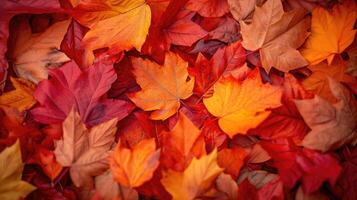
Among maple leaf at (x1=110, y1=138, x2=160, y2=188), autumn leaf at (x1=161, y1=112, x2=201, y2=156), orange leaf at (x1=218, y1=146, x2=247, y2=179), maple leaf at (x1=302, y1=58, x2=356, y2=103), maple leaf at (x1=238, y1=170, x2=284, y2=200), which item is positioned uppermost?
maple leaf at (x1=302, y1=58, x2=356, y2=103)

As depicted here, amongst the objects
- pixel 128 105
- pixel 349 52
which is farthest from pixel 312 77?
pixel 128 105

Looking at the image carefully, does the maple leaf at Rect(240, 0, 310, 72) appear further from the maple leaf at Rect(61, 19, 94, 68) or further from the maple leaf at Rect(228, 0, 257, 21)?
the maple leaf at Rect(61, 19, 94, 68)

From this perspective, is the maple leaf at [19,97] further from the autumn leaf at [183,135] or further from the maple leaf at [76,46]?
the autumn leaf at [183,135]

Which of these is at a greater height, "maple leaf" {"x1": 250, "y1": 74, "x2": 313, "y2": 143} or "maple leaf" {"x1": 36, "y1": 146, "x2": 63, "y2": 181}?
"maple leaf" {"x1": 250, "y1": 74, "x2": 313, "y2": 143}

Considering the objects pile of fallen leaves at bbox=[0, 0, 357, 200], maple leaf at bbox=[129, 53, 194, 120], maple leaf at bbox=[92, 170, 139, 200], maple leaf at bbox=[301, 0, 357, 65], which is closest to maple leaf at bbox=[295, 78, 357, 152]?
pile of fallen leaves at bbox=[0, 0, 357, 200]

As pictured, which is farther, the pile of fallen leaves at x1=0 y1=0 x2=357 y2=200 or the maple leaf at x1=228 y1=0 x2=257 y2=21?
the maple leaf at x1=228 y1=0 x2=257 y2=21

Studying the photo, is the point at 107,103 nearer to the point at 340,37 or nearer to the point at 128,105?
the point at 128,105

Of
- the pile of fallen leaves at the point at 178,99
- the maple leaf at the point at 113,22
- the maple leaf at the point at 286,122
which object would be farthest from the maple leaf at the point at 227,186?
the maple leaf at the point at 113,22
